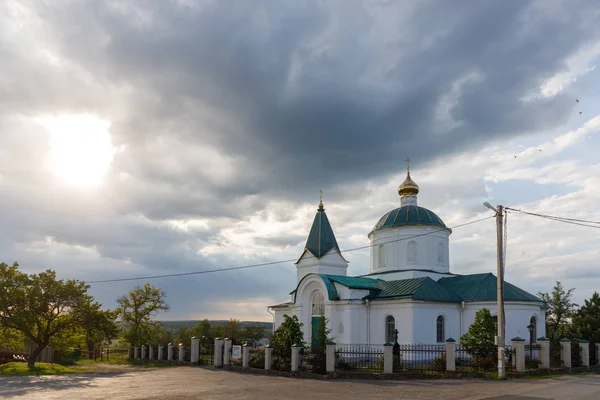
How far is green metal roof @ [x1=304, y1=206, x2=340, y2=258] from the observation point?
3806 cm

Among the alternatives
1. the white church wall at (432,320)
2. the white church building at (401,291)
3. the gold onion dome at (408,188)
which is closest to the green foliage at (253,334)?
the white church building at (401,291)

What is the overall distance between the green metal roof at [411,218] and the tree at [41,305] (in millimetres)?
20629

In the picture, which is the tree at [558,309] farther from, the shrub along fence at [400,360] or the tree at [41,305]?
the tree at [41,305]

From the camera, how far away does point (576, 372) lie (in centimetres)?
2544

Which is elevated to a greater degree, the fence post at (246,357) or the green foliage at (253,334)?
the fence post at (246,357)

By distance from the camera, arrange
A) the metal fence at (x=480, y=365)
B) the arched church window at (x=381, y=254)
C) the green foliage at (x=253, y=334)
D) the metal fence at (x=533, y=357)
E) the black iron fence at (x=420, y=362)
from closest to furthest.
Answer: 1. the black iron fence at (x=420, y=362)
2. the metal fence at (x=480, y=365)
3. the metal fence at (x=533, y=357)
4. the arched church window at (x=381, y=254)
5. the green foliage at (x=253, y=334)

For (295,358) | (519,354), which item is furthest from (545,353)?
(295,358)

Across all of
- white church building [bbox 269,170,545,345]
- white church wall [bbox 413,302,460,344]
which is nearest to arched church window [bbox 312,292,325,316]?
white church building [bbox 269,170,545,345]

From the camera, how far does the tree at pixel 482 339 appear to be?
25.1 metres

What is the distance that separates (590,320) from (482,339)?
12.1 metres

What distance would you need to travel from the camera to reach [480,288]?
3288cm

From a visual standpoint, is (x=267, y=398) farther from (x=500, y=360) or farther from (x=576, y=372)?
(x=576, y=372)

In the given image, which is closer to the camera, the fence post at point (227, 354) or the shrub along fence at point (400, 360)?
the shrub along fence at point (400, 360)

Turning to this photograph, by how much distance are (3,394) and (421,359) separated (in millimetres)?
20064
